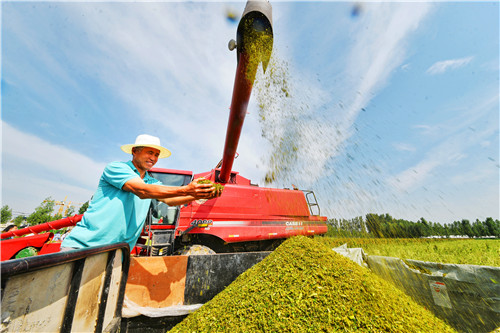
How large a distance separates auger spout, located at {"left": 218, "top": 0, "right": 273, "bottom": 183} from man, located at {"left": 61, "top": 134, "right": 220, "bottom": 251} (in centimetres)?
111

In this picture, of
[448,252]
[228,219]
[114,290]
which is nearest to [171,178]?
[228,219]

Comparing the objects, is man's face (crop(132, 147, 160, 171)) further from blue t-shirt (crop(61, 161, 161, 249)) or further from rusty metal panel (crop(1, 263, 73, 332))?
rusty metal panel (crop(1, 263, 73, 332))

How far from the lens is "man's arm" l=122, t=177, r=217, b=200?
6.15 ft

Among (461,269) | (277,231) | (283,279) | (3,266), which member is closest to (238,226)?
(277,231)

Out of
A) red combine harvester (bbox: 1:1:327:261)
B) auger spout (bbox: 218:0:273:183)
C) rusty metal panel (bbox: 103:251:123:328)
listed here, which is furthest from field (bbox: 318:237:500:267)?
rusty metal panel (bbox: 103:251:123:328)

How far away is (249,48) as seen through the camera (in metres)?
2.29

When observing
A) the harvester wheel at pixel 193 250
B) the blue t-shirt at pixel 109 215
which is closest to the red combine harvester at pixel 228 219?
the harvester wheel at pixel 193 250

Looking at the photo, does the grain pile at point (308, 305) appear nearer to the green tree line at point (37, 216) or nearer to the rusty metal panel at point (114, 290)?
the rusty metal panel at point (114, 290)

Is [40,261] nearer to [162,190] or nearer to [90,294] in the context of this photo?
[90,294]

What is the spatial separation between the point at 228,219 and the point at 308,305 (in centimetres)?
329

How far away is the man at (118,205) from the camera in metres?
1.77

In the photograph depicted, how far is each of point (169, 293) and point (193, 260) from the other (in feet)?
1.35

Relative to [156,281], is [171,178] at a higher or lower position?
higher

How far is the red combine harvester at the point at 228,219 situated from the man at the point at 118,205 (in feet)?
4.56
